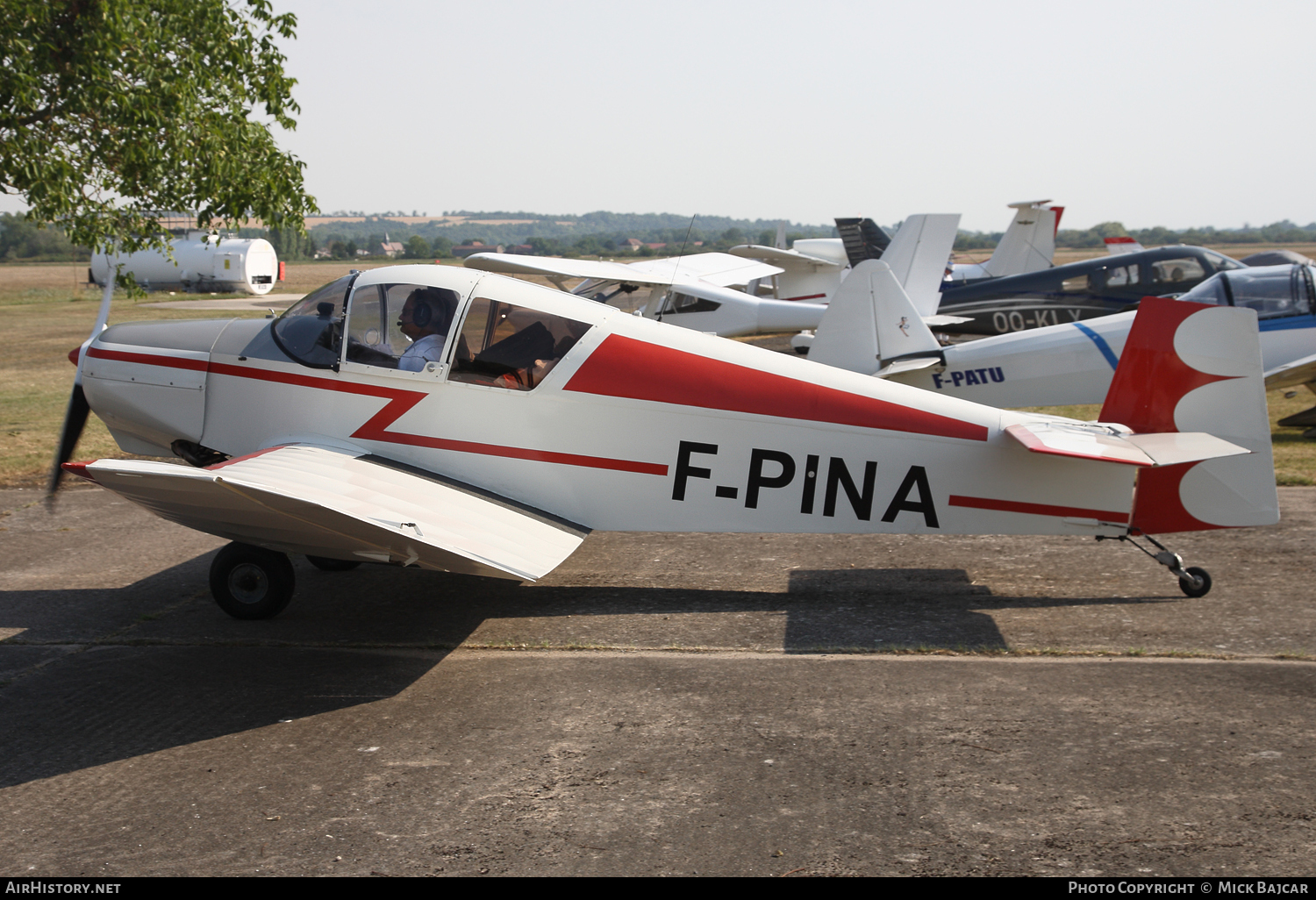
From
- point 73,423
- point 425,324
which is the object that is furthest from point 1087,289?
point 73,423

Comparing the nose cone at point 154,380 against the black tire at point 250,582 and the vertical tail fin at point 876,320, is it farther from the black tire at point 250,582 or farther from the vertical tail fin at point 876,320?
the vertical tail fin at point 876,320

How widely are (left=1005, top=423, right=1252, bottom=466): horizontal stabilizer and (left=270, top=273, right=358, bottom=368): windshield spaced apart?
389 centimetres

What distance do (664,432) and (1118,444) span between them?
8.01 ft

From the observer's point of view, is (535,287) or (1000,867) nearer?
(1000,867)

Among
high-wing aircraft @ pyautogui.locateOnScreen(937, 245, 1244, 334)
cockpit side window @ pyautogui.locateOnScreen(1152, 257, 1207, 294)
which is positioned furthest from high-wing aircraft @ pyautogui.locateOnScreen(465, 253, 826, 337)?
cockpit side window @ pyautogui.locateOnScreen(1152, 257, 1207, 294)

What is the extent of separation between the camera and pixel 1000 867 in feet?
10.2

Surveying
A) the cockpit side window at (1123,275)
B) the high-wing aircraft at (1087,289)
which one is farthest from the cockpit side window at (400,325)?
the cockpit side window at (1123,275)

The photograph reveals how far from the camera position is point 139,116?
955 centimetres

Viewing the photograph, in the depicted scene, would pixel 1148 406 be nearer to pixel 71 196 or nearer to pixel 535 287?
pixel 535 287

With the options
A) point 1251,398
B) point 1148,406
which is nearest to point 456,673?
point 1148,406

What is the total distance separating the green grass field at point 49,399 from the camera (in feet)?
31.1

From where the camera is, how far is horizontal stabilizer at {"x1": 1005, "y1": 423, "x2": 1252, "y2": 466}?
5004 millimetres

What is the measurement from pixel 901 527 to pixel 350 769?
123 inches

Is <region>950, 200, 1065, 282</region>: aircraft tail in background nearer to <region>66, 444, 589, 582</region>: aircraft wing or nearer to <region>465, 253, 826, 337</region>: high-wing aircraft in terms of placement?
<region>465, 253, 826, 337</region>: high-wing aircraft
